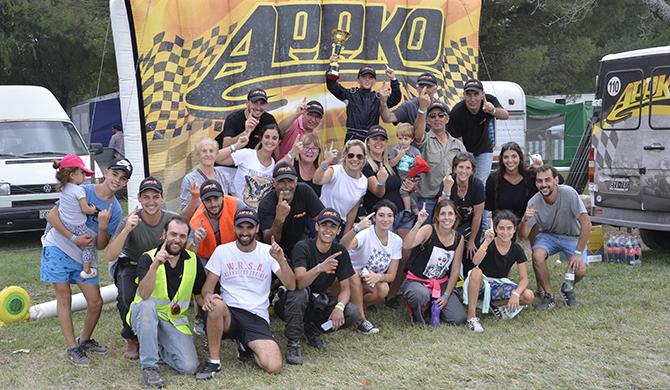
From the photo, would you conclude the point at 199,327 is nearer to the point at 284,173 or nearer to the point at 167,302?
the point at 167,302

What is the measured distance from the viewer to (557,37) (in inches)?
893

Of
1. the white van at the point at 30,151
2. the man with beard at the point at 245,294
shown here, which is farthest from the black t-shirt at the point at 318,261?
the white van at the point at 30,151

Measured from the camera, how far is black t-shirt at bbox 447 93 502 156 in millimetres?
7742

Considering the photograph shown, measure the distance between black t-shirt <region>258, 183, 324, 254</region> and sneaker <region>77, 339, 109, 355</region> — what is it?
1584 mm

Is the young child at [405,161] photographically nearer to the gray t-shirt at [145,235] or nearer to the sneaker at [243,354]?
the sneaker at [243,354]

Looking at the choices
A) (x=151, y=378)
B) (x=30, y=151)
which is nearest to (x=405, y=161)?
(x=151, y=378)

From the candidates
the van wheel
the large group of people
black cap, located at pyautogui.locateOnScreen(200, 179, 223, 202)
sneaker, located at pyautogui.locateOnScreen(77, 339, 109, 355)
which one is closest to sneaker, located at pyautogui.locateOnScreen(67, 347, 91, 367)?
the large group of people

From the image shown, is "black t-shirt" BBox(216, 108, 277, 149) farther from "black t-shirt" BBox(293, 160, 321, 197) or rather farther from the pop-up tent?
the pop-up tent

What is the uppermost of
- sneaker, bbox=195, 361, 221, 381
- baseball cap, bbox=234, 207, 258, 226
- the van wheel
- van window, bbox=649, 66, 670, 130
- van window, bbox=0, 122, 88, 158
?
van window, bbox=649, 66, 670, 130

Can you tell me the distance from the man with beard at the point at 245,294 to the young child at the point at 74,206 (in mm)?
1013

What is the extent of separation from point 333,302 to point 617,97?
5022 millimetres

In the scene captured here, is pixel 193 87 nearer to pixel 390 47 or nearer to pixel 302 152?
pixel 302 152

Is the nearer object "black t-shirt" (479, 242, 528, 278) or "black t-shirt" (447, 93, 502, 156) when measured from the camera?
"black t-shirt" (479, 242, 528, 278)

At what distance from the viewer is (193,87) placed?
294 inches
